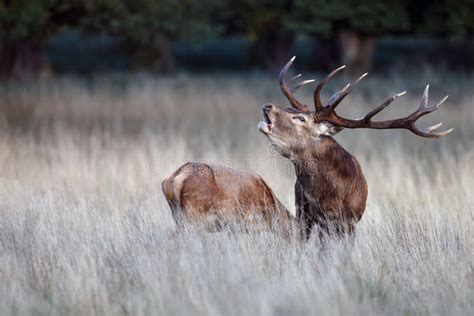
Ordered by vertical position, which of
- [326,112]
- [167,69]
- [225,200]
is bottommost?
[225,200]

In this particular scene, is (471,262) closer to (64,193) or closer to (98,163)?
(64,193)

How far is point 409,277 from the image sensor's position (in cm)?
536

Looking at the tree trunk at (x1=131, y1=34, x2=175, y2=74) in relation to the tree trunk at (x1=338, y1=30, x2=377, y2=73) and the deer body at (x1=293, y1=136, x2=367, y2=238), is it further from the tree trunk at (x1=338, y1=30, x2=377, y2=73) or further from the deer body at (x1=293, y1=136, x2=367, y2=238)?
the deer body at (x1=293, y1=136, x2=367, y2=238)

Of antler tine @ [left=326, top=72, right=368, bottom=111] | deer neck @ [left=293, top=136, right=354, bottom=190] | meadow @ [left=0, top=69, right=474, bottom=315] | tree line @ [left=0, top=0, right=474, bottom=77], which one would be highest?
tree line @ [left=0, top=0, right=474, bottom=77]

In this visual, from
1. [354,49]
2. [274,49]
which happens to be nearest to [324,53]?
[274,49]

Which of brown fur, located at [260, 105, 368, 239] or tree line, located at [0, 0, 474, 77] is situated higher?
tree line, located at [0, 0, 474, 77]

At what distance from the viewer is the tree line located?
1658cm

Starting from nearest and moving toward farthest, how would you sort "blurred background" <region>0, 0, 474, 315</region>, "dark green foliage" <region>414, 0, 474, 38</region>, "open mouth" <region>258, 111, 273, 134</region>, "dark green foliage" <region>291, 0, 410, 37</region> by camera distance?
"blurred background" <region>0, 0, 474, 315</region>
"open mouth" <region>258, 111, 273, 134</region>
"dark green foliage" <region>414, 0, 474, 38</region>
"dark green foliage" <region>291, 0, 410, 37</region>

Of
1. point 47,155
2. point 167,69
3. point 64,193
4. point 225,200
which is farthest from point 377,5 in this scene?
point 225,200

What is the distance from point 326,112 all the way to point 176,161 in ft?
12.2

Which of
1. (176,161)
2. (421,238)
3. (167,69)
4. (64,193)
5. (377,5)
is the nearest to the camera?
(421,238)

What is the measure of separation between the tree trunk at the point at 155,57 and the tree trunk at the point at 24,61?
4723mm

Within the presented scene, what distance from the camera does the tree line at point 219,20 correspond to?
16.6m

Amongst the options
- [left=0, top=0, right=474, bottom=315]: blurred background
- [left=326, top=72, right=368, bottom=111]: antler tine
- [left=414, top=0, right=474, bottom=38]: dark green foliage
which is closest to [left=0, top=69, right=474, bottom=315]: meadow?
[left=0, top=0, right=474, bottom=315]: blurred background
